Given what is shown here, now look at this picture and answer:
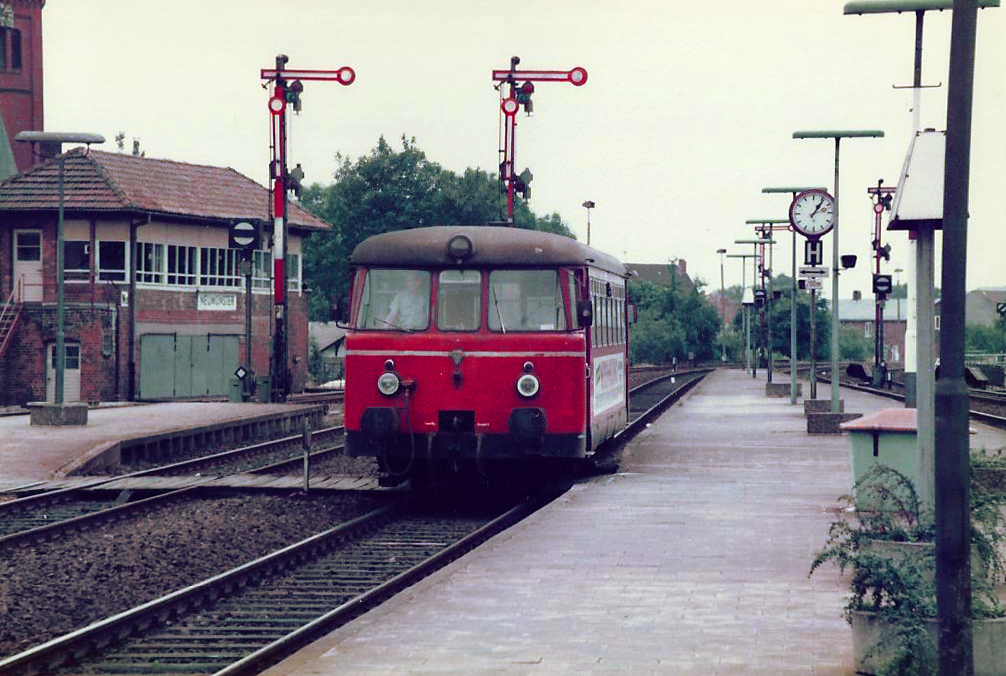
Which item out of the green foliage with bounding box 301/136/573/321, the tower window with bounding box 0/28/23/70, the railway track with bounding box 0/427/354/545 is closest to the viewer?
the railway track with bounding box 0/427/354/545

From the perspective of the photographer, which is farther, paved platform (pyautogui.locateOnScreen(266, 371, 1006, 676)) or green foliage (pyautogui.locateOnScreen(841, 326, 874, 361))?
green foliage (pyautogui.locateOnScreen(841, 326, 874, 361))

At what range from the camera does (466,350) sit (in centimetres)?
1730

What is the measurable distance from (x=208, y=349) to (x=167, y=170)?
270 inches

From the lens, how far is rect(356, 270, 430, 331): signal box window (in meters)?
17.6

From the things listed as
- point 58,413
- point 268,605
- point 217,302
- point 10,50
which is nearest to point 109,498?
point 268,605

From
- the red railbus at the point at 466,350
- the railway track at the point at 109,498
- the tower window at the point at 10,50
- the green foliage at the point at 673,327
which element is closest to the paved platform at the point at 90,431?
the railway track at the point at 109,498

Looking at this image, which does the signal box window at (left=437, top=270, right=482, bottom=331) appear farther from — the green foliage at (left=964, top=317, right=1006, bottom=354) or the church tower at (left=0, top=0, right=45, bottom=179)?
the green foliage at (left=964, top=317, right=1006, bottom=354)

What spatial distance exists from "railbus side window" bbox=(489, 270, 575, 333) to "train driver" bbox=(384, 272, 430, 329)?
735 mm

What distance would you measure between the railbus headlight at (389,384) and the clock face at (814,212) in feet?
49.6

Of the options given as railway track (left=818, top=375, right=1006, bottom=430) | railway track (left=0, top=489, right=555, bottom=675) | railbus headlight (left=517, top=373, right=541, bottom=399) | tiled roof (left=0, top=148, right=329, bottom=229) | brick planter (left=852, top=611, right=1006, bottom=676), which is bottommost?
railway track (left=0, top=489, right=555, bottom=675)

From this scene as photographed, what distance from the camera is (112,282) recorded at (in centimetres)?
5012

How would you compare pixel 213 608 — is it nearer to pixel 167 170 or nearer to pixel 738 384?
pixel 167 170

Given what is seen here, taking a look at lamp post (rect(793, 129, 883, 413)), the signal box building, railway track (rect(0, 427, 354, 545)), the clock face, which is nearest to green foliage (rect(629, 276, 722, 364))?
the signal box building

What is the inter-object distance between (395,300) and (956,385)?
10694 millimetres
